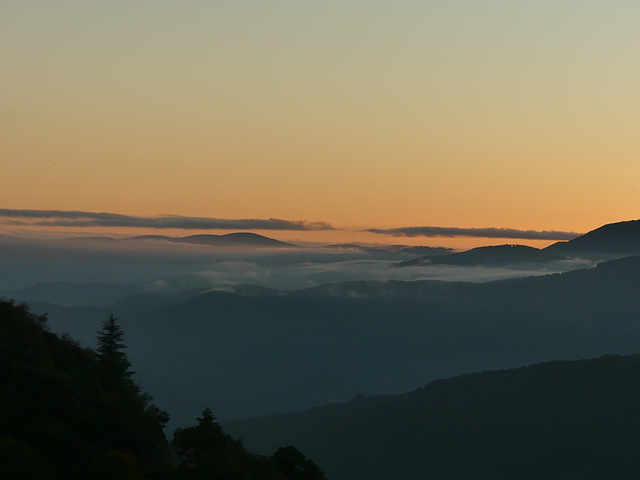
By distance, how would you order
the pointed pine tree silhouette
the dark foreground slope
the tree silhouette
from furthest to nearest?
1. the pointed pine tree silhouette
2. the tree silhouette
3. the dark foreground slope

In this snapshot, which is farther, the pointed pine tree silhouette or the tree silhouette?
the pointed pine tree silhouette

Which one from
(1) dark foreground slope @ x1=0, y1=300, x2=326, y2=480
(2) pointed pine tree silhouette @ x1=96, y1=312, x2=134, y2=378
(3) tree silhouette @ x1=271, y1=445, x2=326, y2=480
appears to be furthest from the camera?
(2) pointed pine tree silhouette @ x1=96, y1=312, x2=134, y2=378

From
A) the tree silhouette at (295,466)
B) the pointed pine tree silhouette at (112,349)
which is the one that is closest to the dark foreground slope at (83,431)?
the tree silhouette at (295,466)

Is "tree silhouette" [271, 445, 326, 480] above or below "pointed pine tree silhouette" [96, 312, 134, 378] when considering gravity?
below

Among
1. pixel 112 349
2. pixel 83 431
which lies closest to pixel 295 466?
pixel 83 431

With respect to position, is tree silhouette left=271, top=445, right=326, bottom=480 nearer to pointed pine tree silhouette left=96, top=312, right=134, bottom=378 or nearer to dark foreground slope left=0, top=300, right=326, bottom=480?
dark foreground slope left=0, top=300, right=326, bottom=480

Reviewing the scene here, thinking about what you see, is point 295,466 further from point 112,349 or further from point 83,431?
point 112,349

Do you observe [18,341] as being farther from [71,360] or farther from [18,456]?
[18,456]

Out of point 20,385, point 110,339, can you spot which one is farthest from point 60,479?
point 110,339

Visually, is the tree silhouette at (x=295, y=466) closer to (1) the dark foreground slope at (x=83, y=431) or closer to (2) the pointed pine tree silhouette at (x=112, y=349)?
(1) the dark foreground slope at (x=83, y=431)

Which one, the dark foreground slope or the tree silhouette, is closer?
the dark foreground slope

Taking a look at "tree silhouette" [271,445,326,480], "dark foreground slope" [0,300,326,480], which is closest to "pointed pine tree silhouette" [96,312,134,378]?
"dark foreground slope" [0,300,326,480]

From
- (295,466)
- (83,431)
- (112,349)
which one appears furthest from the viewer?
(112,349)

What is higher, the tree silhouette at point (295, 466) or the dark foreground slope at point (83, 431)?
the dark foreground slope at point (83, 431)
